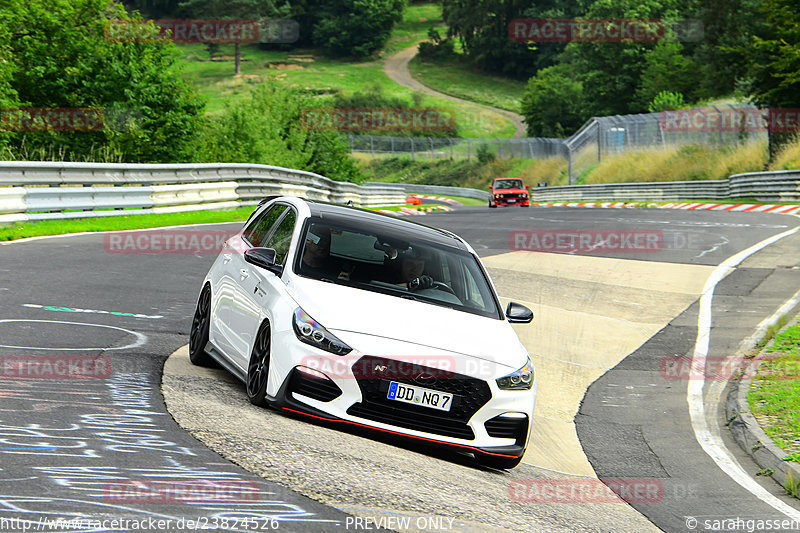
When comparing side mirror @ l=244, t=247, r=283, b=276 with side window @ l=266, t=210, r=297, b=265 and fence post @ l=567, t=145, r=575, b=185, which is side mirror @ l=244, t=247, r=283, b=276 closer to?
side window @ l=266, t=210, r=297, b=265

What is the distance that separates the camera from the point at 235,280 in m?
8.43

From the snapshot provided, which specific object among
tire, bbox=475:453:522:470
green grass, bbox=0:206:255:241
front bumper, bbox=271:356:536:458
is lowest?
green grass, bbox=0:206:255:241

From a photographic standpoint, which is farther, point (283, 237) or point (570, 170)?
point (570, 170)

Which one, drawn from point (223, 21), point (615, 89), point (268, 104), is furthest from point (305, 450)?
point (223, 21)

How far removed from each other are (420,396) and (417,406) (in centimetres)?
7

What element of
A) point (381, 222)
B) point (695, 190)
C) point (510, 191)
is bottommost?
point (510, 191)

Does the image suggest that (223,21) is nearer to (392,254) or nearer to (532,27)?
(532,27)

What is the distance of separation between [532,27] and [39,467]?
14357 centimetres

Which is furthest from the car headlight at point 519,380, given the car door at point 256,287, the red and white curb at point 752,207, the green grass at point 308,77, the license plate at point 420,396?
the green grass at point 308,77

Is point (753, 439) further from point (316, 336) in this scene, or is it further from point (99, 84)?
point (99, 84)

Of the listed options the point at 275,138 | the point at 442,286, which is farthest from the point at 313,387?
the point at 275,138

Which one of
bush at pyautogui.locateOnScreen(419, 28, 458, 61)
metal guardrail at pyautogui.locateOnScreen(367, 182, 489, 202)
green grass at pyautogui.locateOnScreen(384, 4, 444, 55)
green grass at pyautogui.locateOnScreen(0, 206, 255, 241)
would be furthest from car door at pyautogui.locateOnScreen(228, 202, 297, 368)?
green grass at pyautogui.locateOnScreen(384, 4, 444, 55)

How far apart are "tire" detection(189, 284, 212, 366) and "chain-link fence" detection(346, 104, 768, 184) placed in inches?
1581

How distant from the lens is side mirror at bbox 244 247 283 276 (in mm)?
7695
